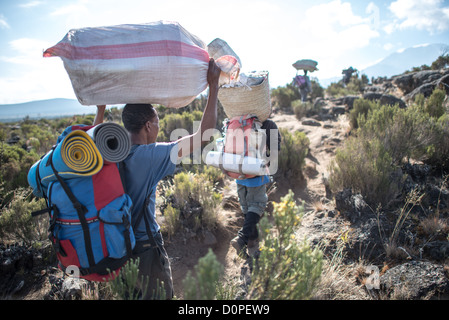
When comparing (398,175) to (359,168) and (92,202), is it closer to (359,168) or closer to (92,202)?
(359,168)

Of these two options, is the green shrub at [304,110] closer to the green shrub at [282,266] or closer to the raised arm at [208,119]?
the raised arm at [208,119]

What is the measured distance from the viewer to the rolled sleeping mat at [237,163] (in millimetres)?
2887

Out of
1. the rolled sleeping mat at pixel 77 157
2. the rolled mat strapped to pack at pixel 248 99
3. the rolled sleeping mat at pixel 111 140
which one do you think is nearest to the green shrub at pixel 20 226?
the rolled sleeping mat at pixel 77 157

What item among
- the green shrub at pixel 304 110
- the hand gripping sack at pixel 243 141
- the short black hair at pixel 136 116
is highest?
the green shrub at pixel 304 110

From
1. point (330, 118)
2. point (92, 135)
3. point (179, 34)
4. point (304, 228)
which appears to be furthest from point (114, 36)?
point (330, 118)

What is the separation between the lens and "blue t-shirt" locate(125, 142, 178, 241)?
64.0 inches

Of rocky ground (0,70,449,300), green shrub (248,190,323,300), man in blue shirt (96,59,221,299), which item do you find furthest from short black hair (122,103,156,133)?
rocky ground (0,70,449,300)

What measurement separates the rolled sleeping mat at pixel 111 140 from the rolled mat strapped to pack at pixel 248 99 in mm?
1997

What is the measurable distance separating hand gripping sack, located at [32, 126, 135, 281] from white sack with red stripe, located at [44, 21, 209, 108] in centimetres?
46

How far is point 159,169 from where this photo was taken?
1.68m

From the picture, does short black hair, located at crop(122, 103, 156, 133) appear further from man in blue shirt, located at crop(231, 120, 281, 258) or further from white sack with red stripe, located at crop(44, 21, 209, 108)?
man in blue shirt, located at crop(231, 120, 281, 258)

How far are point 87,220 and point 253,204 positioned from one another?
240cm

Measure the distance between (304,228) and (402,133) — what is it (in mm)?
2700
